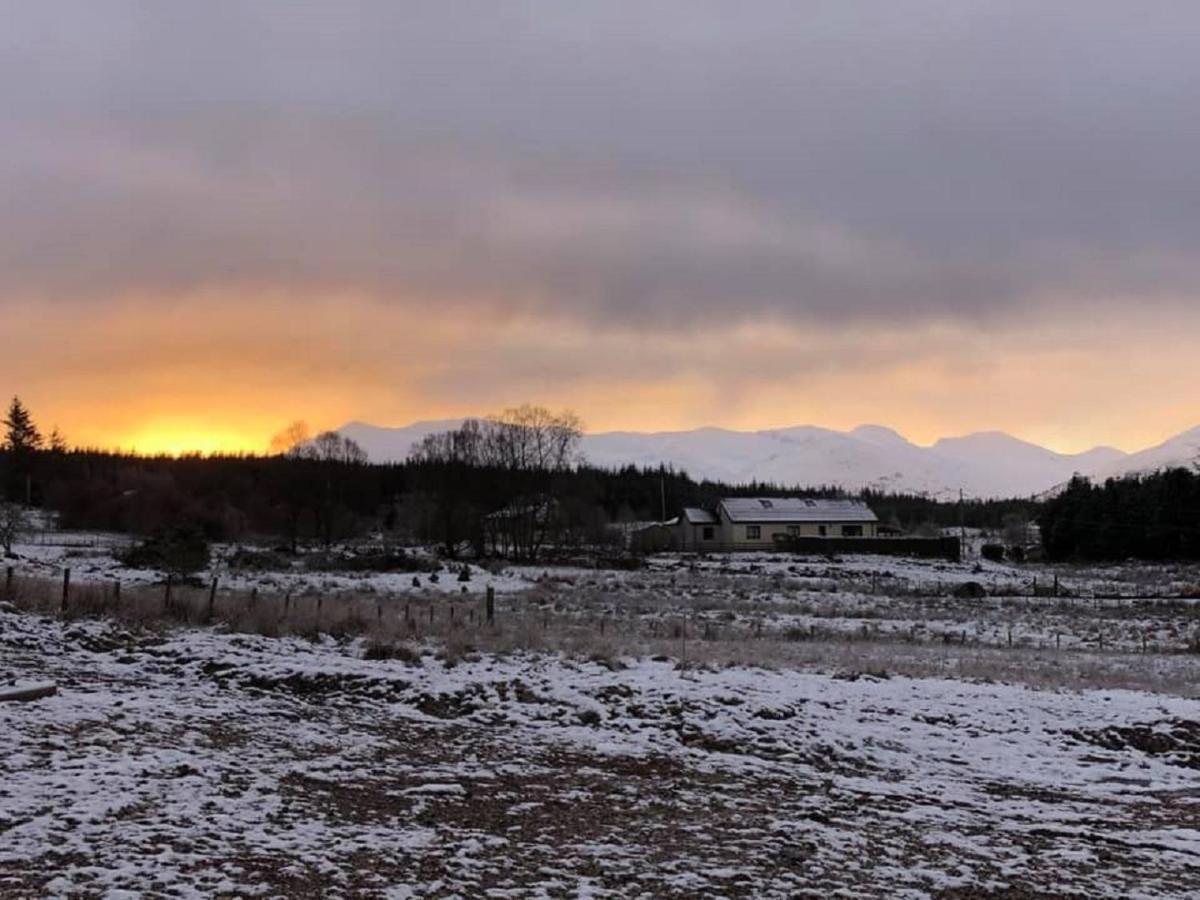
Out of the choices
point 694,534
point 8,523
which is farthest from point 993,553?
point 8,523

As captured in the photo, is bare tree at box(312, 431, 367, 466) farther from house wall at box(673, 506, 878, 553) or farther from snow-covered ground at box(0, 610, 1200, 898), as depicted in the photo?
snow-covered ground at box(0, 610, 1200, 898)

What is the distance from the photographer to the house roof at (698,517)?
10875 centimetres

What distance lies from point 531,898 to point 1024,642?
24.7 meters

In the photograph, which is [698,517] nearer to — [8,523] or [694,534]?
[694,534]

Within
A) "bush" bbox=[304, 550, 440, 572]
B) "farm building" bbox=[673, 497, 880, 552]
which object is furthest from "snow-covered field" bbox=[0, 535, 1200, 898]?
"farm building" bbox=[673, 497, 880, 552]

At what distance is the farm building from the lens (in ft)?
340

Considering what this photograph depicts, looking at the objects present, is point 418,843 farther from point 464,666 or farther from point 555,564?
point 555,564

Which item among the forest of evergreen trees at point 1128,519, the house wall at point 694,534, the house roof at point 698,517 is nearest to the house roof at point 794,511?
the house roof at point 698,517

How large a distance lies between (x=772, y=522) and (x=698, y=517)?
30.3ft

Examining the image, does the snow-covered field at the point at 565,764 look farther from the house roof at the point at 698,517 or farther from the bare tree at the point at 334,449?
the bare tree at the point at 334,449

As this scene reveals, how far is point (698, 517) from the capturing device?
110 metres

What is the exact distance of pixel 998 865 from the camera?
755cm

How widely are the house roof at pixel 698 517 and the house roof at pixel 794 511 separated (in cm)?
258

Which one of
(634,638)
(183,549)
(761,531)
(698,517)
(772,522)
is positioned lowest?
(634,638)
